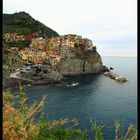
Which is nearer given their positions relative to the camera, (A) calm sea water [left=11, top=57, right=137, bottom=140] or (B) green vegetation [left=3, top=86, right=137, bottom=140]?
(B) green vegetation [left=3, top=86, right=137, bottom=140]

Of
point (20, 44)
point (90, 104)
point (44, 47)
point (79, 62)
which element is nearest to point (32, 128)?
point (90, 104)

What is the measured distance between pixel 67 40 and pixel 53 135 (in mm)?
128564

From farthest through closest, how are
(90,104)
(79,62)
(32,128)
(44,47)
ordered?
(44,47) → (79,62) → (90,104) → (32,128)

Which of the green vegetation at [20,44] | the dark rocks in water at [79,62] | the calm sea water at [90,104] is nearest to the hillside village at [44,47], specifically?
the green vegetation at [20,44]

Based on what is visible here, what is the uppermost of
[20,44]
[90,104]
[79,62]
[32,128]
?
[20,44]

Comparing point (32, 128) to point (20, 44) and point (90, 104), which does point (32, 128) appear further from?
point (20, 44)

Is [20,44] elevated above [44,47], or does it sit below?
above

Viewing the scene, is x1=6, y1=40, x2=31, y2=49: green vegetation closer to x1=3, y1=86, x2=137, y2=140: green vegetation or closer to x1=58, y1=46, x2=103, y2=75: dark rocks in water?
x1=58, y1=46, x2=103, y2=75: dark rocks in water

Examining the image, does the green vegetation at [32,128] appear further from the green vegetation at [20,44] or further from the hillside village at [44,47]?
the green vegetation at [20,44]

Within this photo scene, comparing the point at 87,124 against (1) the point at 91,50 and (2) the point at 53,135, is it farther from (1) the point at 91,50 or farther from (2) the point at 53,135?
(1) the point at 91,50

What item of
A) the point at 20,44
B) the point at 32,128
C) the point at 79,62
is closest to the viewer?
the point at 32,128

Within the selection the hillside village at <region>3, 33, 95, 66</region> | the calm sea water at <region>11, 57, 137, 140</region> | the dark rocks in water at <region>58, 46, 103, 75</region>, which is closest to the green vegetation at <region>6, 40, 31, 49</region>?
the hillside village at <region>3, 33, 95, 66</region>

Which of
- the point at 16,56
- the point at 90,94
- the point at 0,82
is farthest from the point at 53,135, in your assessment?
the point at 16,56

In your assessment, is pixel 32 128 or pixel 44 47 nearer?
pixel 32 128
